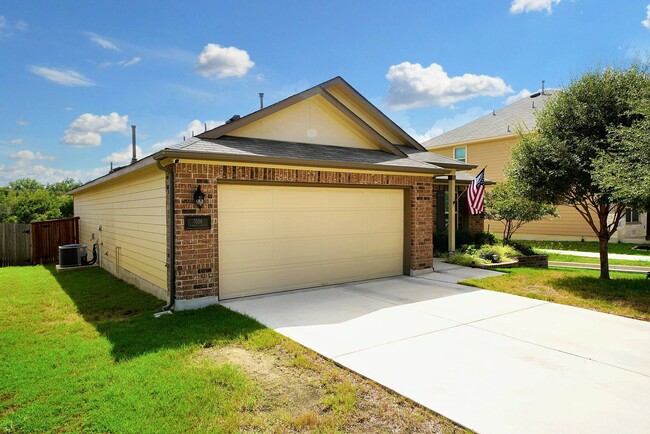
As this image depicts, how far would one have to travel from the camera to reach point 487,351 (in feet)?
15.4

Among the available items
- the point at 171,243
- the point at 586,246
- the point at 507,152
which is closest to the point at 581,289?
the point at 171,243

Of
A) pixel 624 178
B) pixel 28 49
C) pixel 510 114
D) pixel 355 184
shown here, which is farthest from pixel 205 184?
pixel 510 114

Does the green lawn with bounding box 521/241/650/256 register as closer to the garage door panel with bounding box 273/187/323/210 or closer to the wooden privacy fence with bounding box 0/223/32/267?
the garage door panel with bounding box 273/187/323/210

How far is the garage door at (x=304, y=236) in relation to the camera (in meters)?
7.33

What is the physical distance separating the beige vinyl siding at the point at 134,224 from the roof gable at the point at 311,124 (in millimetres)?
1725

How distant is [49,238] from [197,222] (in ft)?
43.1

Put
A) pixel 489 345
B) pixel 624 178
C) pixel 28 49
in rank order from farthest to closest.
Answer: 1. pixel 28 49
2. pixel 624 178
3. pixel 489 345

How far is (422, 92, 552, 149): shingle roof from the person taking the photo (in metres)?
21.7

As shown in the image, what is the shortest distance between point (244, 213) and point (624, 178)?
725cm

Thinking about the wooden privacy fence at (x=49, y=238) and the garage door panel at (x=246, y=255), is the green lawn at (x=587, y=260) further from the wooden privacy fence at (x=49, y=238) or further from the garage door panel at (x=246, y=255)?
the wooden privacy fence at (x=49, y=238)

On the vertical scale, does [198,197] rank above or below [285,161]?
below

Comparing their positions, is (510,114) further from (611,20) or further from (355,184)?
(355,184)

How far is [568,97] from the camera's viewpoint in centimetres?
935

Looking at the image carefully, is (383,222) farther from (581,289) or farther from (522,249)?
(522,249)
